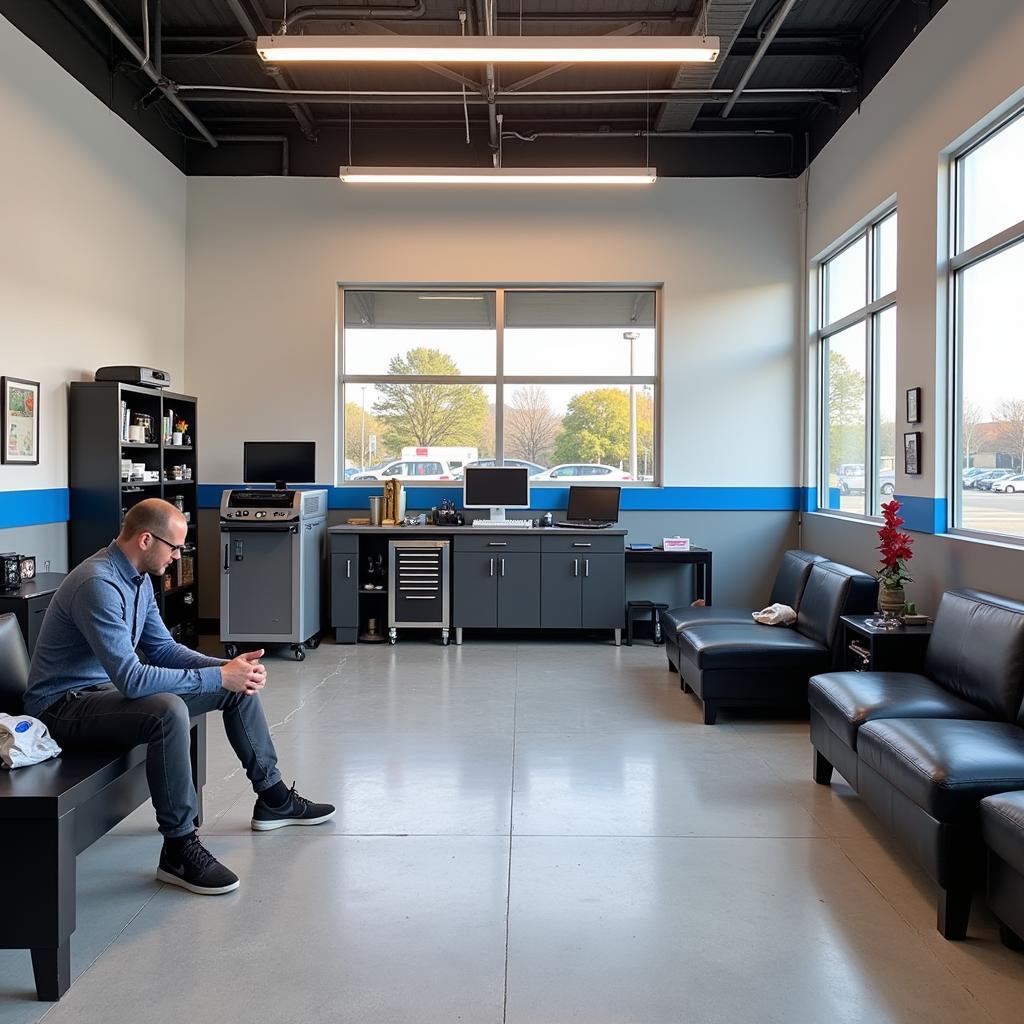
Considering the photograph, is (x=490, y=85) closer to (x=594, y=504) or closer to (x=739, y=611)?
(x=594, y=504)

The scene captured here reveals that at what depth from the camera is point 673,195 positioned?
284 inches

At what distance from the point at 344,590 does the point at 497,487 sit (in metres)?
1.40

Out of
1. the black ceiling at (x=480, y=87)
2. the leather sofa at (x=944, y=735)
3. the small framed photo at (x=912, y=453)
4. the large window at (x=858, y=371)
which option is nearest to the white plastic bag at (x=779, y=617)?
the large window at (x=858, y=371)

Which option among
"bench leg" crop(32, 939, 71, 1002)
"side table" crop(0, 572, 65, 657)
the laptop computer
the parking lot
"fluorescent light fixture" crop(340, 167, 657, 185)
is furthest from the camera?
the laptop computer

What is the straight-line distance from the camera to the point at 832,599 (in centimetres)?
482

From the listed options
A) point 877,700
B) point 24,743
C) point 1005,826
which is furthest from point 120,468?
point 1005,826

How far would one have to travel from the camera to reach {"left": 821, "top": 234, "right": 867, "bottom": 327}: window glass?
19.8 ft

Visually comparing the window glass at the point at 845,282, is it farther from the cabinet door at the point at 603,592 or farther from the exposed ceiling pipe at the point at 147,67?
the exposed ceiling pipe at the point at 147,67

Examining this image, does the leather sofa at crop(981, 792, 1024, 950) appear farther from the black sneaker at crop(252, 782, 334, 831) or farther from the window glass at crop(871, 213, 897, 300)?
the window glass at crop(871, 213, 897, 300)

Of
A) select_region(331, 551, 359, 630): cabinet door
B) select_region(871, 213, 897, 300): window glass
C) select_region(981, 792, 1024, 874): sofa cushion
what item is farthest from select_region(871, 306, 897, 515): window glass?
select_region(331, 551, 359, 630): cabinet door

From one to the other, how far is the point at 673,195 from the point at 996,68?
334cm

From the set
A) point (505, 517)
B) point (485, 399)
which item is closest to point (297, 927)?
point (505, 517)

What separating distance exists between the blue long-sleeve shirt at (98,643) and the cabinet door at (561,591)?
13.0 feet

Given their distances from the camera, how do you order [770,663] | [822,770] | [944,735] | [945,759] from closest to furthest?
[945,759]
[944,735]
[822,770]
[770,663]
